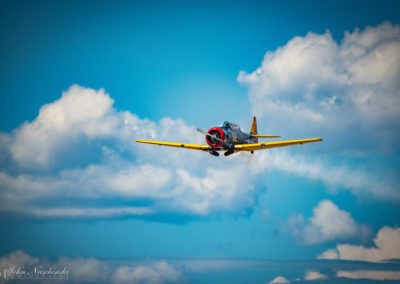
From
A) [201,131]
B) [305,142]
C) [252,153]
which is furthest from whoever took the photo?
[252,153]

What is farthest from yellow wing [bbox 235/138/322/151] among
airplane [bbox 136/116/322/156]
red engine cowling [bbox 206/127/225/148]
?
red engine cowling [bbox 206/127/225/148]

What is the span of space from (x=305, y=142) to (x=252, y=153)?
10.3 metres

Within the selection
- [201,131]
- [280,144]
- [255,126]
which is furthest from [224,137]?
[255,126]

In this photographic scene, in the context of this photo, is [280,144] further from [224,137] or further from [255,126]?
[255,126]

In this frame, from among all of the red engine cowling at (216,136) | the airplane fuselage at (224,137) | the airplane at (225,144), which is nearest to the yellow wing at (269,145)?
the airplane at (225,144)

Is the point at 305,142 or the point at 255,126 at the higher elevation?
the point at 255,126

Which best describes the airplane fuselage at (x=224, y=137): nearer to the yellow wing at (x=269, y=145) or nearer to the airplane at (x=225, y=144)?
the airplane at (x=225, y=144)

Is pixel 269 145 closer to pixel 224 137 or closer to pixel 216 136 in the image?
pixel 224 137

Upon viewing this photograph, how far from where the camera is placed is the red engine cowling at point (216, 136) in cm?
5681

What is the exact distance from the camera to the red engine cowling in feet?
186

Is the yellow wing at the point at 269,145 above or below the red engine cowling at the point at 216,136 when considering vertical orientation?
below

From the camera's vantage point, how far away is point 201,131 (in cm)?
5641

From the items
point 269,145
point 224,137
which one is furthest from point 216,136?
point 269,145

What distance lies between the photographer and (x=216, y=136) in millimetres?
57031
